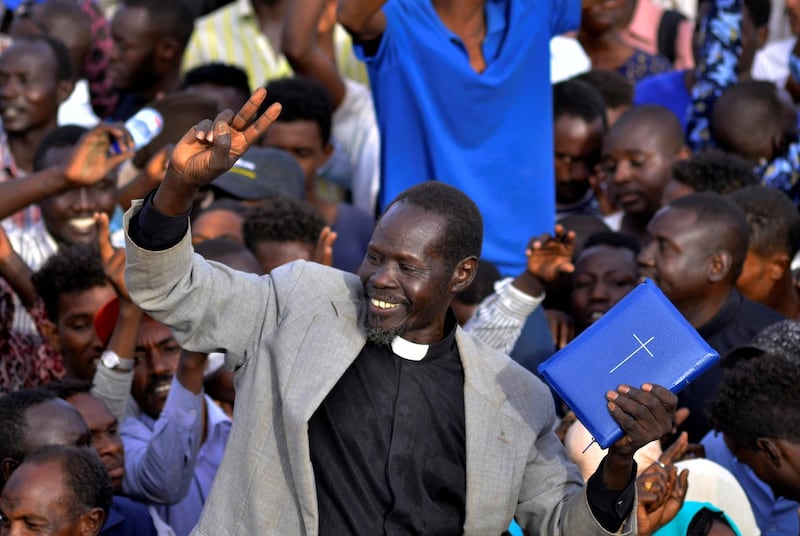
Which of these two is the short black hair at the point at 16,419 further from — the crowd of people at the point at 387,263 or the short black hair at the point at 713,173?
the short black hair at the point at 713,173

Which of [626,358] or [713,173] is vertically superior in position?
[626,358]

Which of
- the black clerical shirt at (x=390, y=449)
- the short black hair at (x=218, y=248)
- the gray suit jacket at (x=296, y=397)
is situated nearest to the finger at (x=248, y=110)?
the gray suit jacket at (x=296, y=397)

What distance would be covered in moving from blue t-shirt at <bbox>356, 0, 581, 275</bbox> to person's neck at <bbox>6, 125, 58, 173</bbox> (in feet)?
7.22

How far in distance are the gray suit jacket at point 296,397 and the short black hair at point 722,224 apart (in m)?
2.08

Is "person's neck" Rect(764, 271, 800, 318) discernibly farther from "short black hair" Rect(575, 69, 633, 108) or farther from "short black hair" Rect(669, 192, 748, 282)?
"short black hair" Rect(575, 69, 633, 108)

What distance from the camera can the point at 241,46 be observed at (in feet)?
30.8

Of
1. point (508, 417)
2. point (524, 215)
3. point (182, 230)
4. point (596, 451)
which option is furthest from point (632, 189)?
point (182, 230)

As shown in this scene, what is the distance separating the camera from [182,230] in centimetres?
405

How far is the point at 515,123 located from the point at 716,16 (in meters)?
2.11

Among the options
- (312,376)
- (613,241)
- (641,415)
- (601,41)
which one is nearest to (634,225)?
(613,241)

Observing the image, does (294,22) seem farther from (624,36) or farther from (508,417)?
(508,417)

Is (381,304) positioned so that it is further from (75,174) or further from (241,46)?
(241,46)

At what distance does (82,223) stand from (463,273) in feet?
10.3

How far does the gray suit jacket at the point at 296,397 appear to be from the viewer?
4168 millimetres
